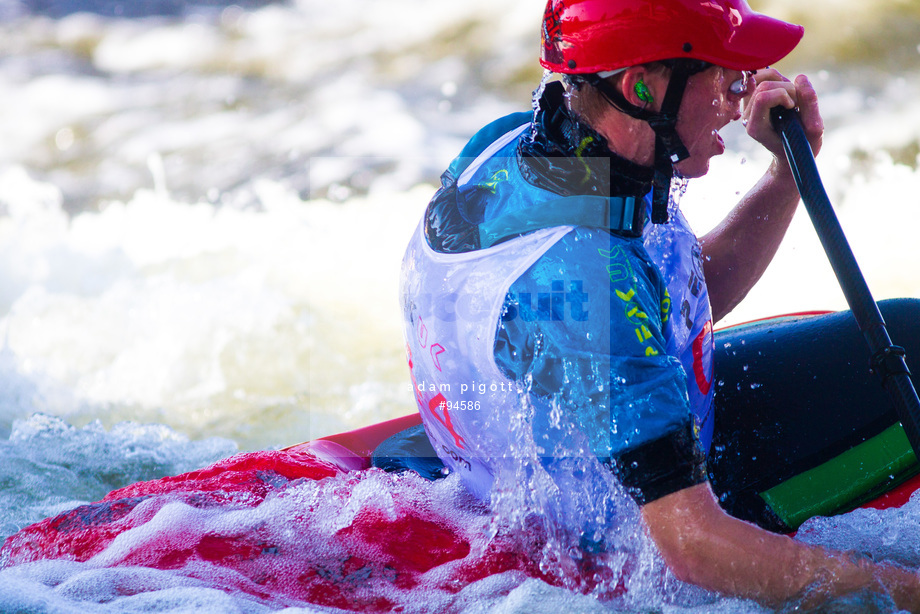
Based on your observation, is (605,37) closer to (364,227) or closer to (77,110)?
(364,227)

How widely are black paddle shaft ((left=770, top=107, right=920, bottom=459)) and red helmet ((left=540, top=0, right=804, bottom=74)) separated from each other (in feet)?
1.09

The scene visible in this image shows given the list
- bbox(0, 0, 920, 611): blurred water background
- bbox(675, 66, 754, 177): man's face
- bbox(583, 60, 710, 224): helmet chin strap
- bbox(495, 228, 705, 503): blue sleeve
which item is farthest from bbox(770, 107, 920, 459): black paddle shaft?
bbox(0, 0, 920, 611): blurred water background

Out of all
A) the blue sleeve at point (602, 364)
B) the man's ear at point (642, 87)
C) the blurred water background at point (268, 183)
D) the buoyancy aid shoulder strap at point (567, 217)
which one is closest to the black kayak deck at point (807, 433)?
the blue sleeve at point (602, 364)

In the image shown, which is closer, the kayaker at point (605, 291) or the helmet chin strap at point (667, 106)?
the kayaker at point (605, 291)

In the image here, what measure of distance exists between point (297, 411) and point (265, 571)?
3.64 meters

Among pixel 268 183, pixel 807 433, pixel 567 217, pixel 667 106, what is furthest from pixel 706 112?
pixel 268 183

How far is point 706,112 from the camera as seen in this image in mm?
1766

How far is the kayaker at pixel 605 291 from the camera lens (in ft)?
4.90

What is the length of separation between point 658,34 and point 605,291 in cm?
54

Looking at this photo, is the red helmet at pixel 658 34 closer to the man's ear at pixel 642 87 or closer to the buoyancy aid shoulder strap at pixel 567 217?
the man's ear at pixel 642 87

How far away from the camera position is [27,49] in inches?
355

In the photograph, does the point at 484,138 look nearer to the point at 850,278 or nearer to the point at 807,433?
the point at 850,278

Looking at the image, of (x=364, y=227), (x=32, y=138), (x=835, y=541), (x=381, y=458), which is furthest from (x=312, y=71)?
(x=835, y=541)

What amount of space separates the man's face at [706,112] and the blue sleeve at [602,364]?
34 cm
